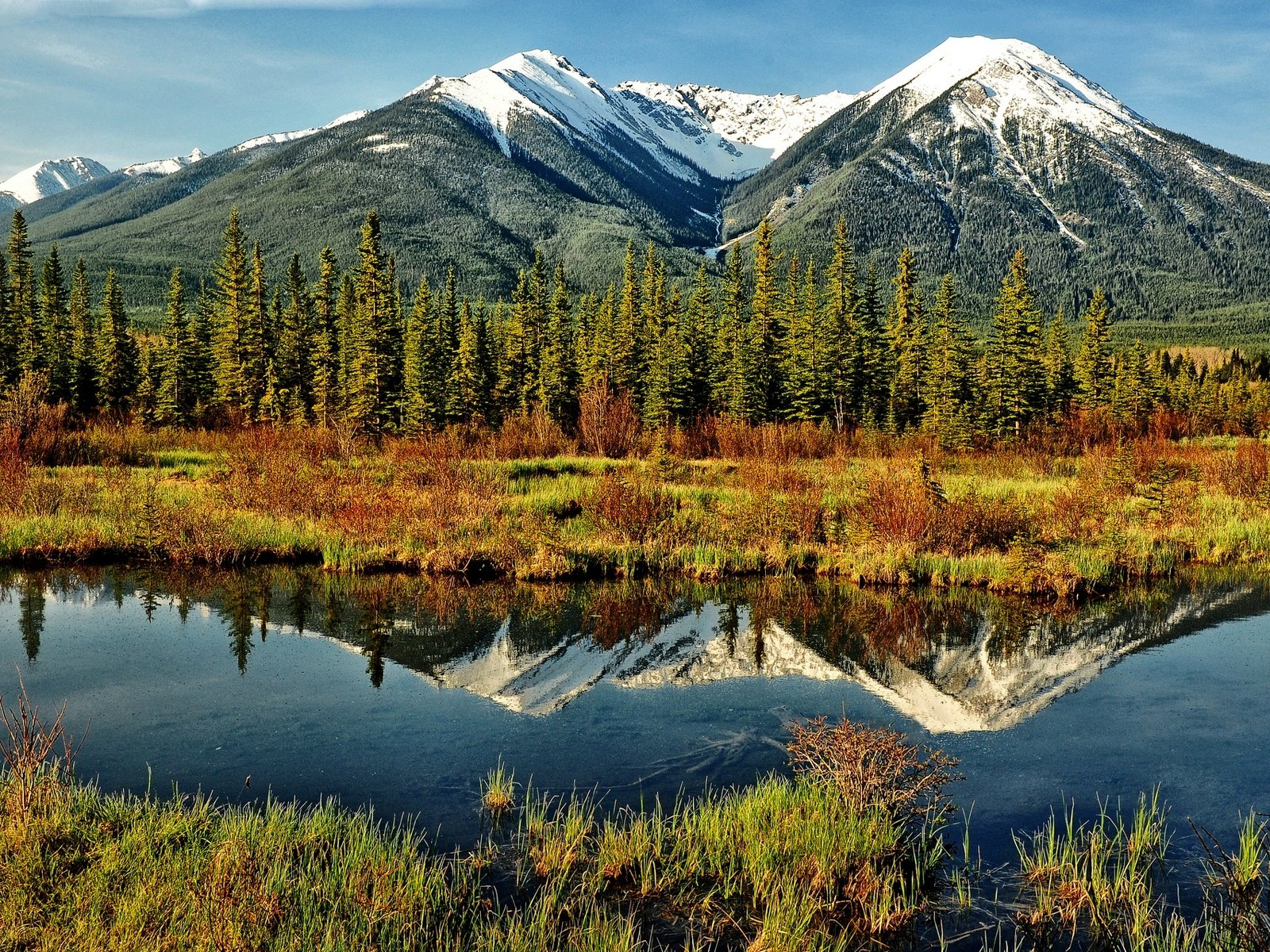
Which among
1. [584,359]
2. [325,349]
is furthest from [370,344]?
[584,359]

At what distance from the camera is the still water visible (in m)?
9.09

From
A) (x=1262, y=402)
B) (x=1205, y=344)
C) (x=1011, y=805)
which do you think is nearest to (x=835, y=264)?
(x=1262, y=402)

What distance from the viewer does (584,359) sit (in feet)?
190

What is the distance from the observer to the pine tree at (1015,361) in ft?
146

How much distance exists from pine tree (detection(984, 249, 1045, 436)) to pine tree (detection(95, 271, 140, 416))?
153 ft

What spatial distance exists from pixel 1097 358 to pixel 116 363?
59.7m

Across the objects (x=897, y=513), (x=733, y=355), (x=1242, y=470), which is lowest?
(x=897, y=513)

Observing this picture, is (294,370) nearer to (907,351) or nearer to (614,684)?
(907,351)

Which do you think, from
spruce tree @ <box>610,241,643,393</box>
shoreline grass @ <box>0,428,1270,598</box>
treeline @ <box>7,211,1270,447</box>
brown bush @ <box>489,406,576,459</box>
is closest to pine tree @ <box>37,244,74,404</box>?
treeline @ <box>7,211,1270,447</box>

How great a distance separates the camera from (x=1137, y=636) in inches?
604

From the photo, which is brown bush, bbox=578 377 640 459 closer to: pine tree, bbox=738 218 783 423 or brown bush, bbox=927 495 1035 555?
brown bush, bbox=927 495 1035 555

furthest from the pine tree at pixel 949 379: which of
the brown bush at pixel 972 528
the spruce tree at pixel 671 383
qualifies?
the brown bush at pixel 972 528

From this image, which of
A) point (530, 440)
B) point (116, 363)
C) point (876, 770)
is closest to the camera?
point (876, 770)

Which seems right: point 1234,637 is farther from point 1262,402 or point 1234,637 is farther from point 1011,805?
point 1262,402
